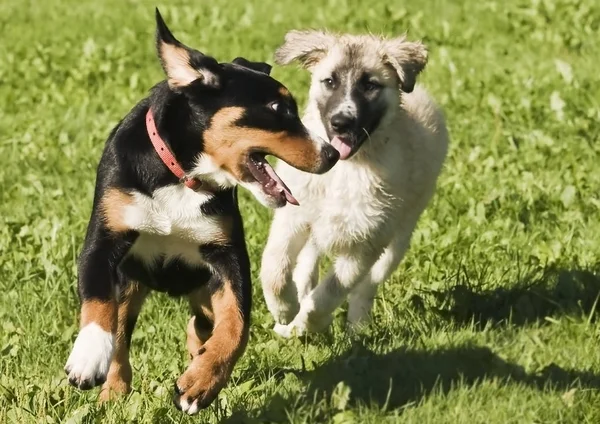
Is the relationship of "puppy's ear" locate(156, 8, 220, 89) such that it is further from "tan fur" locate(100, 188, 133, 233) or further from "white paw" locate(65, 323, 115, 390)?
"white paw" locate(65, 323, 115, 390)

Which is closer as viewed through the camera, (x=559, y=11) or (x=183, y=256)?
(x=183, y=256)

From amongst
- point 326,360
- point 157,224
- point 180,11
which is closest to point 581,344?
point 326,360

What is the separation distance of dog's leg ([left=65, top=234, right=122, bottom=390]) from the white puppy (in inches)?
53.7

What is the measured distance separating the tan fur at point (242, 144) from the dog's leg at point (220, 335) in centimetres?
37

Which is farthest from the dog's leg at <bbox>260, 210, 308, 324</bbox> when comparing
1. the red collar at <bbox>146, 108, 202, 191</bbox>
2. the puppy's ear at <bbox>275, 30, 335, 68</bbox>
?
the red collar at <bbox>146, 108, 202, 191</bbox>

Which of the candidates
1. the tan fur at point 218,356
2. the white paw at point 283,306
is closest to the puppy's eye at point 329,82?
the white paw at point 283,306

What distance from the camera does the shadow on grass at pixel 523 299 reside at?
5992 millimetres

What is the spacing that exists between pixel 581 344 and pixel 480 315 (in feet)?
1.83

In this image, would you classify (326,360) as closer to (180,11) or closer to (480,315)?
(480,315)

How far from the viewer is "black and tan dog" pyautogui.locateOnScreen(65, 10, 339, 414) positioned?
486cm

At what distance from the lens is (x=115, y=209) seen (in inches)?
191

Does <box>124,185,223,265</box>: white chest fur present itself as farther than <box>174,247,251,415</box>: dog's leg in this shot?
Yes

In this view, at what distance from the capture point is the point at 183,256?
16.8 feet

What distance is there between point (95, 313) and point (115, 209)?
1.43 feet
